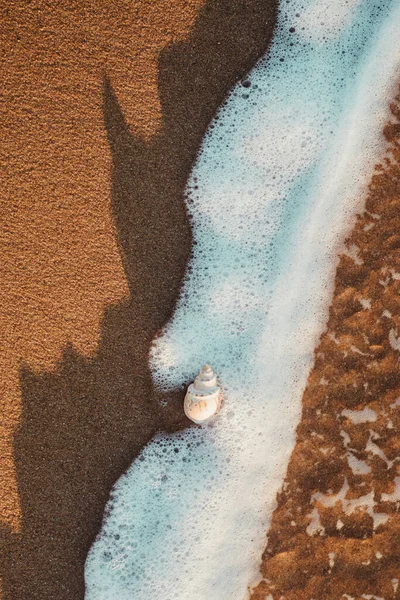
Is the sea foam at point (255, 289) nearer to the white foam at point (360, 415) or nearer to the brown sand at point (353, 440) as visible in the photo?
the brown sand at point (353, 440)

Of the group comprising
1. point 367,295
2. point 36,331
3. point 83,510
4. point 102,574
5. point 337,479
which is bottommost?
point 102,574

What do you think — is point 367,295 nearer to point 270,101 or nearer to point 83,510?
point 270,101

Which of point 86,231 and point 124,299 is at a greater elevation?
point 86,231

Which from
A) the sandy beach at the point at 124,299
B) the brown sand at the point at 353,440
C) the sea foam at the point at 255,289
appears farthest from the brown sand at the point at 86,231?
the brown sand at the point at 353,440

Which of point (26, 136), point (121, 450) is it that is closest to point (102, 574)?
point (121, 450)

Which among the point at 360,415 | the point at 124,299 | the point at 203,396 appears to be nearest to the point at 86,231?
the point at 124,299

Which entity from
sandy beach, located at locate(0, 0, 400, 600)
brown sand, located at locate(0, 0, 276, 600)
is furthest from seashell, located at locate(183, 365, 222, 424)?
brown sand, located at locate(0, 0, 276, 600)

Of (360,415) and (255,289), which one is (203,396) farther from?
(360,415)
